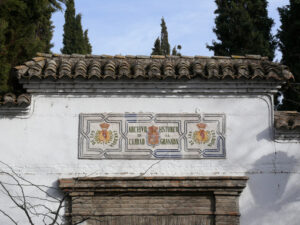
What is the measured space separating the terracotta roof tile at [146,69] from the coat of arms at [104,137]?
869mm

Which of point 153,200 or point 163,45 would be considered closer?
point 153,200

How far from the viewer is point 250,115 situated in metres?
8.32

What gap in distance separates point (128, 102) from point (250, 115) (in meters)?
1.97

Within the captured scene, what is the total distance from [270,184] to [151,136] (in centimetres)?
201

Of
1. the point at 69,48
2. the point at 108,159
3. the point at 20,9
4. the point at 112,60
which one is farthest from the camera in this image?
the point at 69,48

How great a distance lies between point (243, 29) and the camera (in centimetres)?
1772

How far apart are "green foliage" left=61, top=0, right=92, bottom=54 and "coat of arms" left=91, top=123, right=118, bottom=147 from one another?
17665 mm

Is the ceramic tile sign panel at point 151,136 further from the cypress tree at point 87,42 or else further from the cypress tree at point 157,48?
the cypress tree at point 157,48

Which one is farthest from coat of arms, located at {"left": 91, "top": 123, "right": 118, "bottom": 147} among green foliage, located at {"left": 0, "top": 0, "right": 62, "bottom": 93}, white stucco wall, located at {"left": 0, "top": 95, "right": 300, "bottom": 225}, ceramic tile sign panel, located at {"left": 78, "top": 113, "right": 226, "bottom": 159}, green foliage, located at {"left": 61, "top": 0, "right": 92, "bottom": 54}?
green foliage, located at {"left": 61, "top": 0, "right": 92, "bottom": 54}

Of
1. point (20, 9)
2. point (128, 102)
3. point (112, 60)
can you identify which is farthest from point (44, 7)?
point (128, 102)

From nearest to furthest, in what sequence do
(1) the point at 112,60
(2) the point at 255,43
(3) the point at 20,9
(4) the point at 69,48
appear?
(1) the point at 112,60 < (3) the point at 20,9 < (2) the point at 255,43 < (4) the point at 69,48

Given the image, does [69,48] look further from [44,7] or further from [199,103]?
[199,103]

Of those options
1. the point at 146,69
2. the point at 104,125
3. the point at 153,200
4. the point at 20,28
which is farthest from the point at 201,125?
the point at 20,28

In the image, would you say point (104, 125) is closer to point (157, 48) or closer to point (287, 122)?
point (287, 122)
